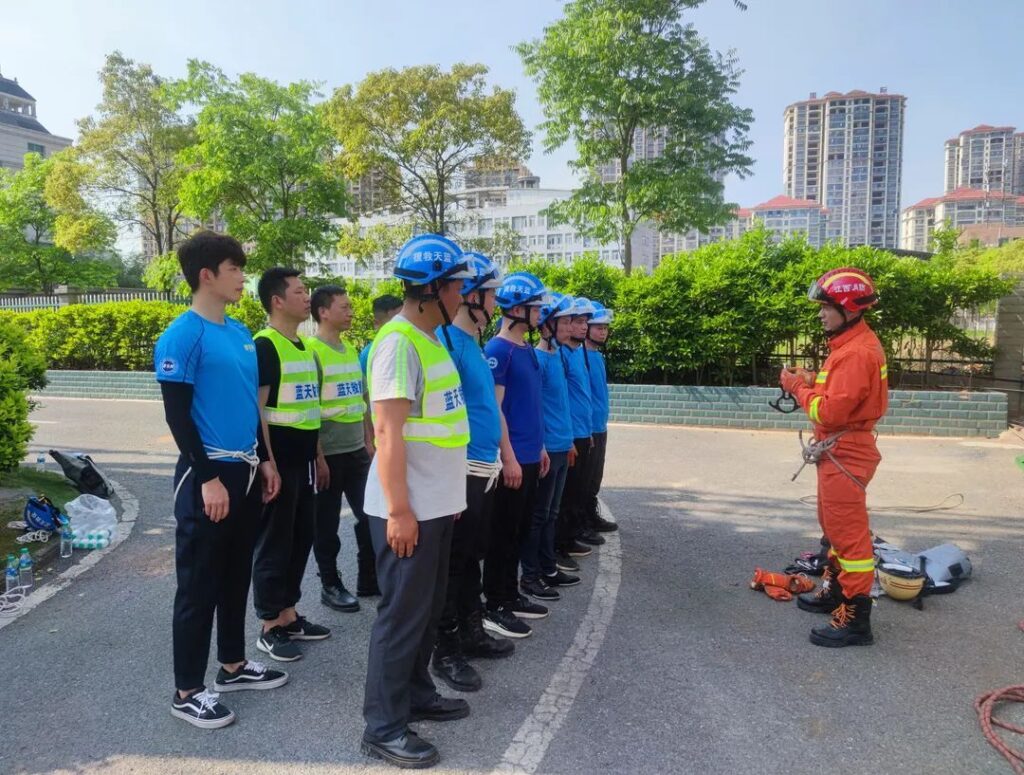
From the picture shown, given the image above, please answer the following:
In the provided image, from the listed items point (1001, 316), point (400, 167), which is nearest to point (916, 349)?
point (1001, 316)

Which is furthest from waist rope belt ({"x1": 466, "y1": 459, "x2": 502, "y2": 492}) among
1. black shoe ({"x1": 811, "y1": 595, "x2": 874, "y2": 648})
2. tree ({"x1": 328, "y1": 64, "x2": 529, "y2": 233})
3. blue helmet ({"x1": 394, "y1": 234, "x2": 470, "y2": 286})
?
tree ({"x1": 328, "y1": 64, "x2": 529, "y2": 233})

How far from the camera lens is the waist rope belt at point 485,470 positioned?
3434 millimetres

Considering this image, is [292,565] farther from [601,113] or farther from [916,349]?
[601,113]

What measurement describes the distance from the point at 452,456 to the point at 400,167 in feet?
70.4

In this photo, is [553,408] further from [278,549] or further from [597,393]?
[278,549]

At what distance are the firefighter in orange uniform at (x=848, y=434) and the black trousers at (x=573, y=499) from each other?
6.27 feet

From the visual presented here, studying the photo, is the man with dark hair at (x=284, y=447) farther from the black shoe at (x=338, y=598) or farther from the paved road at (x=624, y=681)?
the black shoe at (x=338, y=598)

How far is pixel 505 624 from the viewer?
4.11 meters

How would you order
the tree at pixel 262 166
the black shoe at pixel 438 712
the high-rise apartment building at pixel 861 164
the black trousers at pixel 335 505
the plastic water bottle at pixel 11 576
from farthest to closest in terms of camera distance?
the high-rise apartment building at pixel 861 164, the tree at pixel 262 166, the plastic water bottle at pixel 11 576, the black trousers at pixel 335 505, the black shoe at pixel 438 712

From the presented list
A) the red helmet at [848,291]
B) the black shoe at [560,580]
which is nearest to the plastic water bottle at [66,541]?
the black shoe at [560,580]

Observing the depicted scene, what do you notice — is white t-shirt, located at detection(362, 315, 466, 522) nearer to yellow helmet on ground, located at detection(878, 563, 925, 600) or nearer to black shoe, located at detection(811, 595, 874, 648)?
black shoe, located at detection(811, 595, 874, 648)

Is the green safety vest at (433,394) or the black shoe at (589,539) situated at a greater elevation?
the green safety vest at (433,394)

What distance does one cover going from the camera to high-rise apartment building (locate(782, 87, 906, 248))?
83125 mm

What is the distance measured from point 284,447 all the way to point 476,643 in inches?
58.3
